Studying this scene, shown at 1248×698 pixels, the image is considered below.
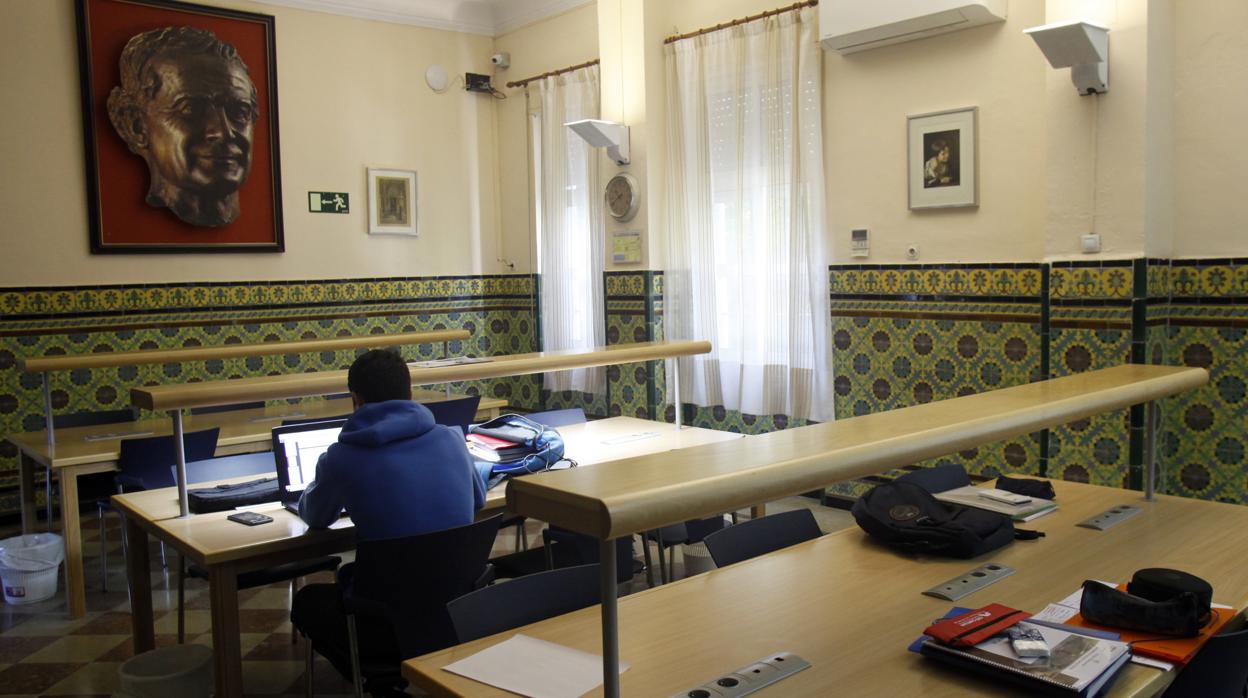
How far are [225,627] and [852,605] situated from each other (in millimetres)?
1912

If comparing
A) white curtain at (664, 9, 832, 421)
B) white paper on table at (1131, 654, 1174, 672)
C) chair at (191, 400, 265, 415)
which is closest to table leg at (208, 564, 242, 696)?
white paper on table at (1131, 654, 1174, 672)

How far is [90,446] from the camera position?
4.62 m

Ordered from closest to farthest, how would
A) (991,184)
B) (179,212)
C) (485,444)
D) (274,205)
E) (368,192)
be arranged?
(485,444) → (991,184) → (179,212) → (274,205) → (368,192)

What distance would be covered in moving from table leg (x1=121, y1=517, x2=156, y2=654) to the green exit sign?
13.5ft

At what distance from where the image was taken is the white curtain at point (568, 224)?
7.35m

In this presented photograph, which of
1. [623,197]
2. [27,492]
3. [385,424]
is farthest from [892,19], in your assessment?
[27,492]

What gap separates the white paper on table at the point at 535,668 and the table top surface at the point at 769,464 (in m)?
0.42

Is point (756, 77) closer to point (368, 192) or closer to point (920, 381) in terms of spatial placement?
point (920, 381)

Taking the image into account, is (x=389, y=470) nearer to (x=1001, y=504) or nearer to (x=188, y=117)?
(x=1001, y=504)

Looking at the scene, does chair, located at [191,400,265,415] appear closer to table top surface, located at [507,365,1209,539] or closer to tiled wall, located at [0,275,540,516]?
tiled wall, located at [0,275,540,516]

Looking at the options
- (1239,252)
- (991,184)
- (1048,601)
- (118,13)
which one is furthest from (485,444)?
(118,13)

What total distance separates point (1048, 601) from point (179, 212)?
20.5ft

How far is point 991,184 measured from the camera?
506 cm

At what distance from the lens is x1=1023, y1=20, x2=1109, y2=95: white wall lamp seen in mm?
4180
